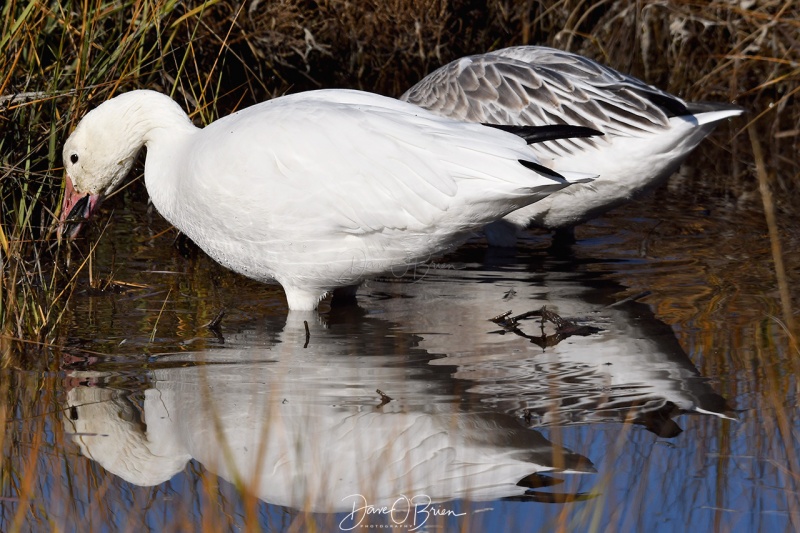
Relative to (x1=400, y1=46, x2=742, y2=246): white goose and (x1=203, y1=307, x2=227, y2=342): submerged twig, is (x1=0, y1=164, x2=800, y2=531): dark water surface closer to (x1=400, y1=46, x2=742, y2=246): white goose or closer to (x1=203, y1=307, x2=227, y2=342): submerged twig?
(x1=203, y1=307, x2=227, y2=342): submerged twig

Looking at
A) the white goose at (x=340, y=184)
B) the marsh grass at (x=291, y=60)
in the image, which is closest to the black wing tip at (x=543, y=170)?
the white goose at (x=340, y=184)

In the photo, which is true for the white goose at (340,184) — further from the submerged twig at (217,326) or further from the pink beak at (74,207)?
the pink beak at (74,207)

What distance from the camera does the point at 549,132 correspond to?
4637mm

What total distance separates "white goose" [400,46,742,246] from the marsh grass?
0.91 m

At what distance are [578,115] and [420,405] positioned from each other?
256 cm

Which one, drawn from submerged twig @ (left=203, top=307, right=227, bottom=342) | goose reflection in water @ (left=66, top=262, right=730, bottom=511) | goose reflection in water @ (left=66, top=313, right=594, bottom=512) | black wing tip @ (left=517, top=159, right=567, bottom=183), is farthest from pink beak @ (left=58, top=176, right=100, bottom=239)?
black wing tip @ (left=517, top=159, right=567, bottom=183)

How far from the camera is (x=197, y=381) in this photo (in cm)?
418

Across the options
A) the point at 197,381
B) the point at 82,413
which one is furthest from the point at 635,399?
the point at 82,413

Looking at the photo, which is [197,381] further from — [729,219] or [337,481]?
[729,219]

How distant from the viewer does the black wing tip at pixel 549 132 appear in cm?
458

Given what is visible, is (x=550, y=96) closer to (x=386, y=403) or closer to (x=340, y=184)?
(x=340, y=184)

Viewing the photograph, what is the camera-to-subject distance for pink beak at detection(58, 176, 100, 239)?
5156 millimetres

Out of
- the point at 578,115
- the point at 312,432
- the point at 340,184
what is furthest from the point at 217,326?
the point at 578,115

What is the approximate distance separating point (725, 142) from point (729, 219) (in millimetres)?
2041
